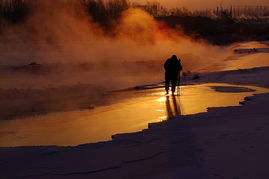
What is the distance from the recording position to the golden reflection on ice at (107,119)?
7422 mm

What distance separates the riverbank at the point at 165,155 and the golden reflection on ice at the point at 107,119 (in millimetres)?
1054

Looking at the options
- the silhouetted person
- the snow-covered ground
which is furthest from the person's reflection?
the snow-covered ground

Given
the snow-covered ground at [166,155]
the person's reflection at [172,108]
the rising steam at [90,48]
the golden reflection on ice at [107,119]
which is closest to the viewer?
the snow-covered ground at [166,155]

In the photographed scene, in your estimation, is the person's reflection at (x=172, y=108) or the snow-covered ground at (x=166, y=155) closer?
the snow-covered ground at (x=166, y=155)

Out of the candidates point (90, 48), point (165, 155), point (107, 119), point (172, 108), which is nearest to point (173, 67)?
point (172, 108)

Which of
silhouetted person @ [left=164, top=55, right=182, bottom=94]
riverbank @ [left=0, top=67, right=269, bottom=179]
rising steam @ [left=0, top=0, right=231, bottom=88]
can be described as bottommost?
riverbank @ [left=0, top=67, right=269, bottom=179]

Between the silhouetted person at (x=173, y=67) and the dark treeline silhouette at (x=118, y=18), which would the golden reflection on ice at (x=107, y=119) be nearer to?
the silhouetted person at (x=173, y=67)

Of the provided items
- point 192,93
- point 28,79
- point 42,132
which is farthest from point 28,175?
point 28,79

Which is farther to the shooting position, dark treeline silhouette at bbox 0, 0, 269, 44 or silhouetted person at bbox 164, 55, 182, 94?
dark treeline silhouette at bbox 0, 0, 269, 44

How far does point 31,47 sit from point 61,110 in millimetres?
20813

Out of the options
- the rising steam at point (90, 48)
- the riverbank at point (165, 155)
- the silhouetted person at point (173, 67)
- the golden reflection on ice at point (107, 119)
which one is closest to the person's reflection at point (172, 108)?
the golden reflection on ice at point (107, 119)

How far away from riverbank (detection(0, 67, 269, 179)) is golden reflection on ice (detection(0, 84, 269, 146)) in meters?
1.05

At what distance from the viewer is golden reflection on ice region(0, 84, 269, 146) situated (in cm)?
742

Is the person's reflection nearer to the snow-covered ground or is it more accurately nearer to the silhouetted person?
the silhouetted person
